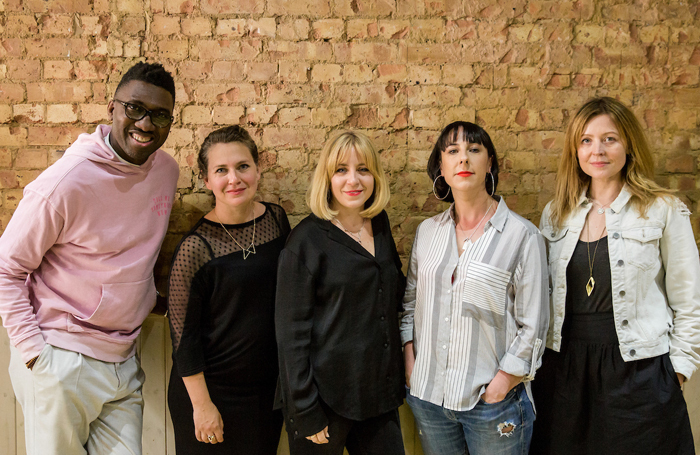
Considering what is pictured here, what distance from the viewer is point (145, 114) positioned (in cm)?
171

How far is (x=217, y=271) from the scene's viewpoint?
67.6 inches

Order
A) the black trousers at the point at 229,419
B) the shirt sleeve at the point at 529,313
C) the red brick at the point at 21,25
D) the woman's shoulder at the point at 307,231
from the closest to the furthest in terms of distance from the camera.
Answer: the shirt sleeve at the point at 529,313
the woman's shoulder at the point at 307,231
the black trousers at the point at 229,419
the red brick at the point at 21,25

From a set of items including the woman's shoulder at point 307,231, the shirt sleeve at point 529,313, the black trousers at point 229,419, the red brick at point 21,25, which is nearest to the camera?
the shirt sleeve at point 529,313

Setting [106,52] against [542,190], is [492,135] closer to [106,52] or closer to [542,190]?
[542,190]

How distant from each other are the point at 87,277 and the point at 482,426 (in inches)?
63.1

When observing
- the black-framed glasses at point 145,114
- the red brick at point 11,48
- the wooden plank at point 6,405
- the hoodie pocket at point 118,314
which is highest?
the red brick at point 11,48

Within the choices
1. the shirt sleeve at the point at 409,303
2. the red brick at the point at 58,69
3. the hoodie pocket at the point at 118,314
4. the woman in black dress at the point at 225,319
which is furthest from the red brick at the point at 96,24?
the shirt sleeve at the point at 409,303

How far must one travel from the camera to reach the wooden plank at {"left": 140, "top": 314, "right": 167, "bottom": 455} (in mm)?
2115

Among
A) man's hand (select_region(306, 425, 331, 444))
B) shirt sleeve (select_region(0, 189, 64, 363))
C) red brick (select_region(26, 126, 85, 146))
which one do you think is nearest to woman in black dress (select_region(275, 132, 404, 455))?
man's hand (select_region(306, 425, 331, 444))

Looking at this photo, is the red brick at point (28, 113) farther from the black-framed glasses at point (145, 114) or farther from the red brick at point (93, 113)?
the black-framed glasses at point (145, 114)

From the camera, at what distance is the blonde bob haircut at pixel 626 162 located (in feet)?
5.57

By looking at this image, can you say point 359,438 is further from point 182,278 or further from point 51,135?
point 51,135

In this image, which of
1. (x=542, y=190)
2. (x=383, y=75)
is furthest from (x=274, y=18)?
(x=542, y=190)

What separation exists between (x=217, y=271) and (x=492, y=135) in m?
1.47
